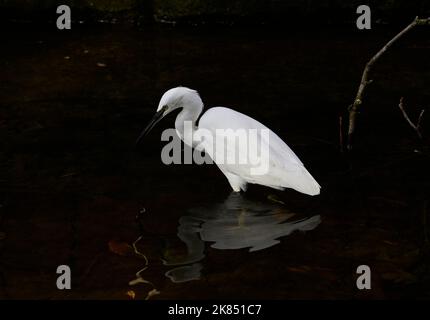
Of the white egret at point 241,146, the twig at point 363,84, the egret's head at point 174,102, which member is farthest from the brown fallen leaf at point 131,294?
the twig at point 363,84

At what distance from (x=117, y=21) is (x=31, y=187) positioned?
4849 mm

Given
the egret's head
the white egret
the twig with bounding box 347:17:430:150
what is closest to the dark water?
the white egret

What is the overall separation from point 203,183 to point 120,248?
115cm

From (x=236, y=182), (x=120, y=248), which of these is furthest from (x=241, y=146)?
(x=120, y=248)

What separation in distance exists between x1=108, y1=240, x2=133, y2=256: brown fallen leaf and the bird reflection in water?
245 mm

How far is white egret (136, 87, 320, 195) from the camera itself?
499cm

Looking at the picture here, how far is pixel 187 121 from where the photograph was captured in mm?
5621

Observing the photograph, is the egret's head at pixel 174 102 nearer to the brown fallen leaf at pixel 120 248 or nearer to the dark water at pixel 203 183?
the dark water at pixel 203 183

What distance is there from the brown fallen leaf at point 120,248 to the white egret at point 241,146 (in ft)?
3.50

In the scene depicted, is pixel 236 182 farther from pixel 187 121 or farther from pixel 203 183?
pixel 187 121

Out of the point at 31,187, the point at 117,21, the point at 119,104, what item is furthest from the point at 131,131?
the point at 117,21

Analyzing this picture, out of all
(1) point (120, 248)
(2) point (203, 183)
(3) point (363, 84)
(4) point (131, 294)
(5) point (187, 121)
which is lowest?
(4) point (131, 294)

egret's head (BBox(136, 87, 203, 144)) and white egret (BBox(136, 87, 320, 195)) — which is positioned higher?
egret's head (BBox(136, 87, 203, 144))

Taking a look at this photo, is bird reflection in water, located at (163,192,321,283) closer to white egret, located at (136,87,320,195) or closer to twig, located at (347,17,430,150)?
white egret, located at (136,87,320,195)
